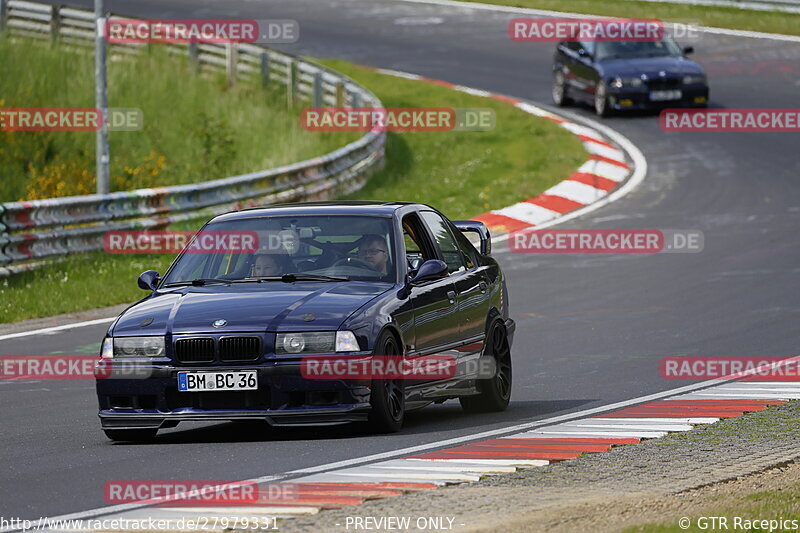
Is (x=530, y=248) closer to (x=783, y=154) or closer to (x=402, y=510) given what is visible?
(x=783, y=154)

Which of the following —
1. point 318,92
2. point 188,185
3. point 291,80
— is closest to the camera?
point 188,185

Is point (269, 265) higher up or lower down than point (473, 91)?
higher up

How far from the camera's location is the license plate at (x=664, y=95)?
30.2 m

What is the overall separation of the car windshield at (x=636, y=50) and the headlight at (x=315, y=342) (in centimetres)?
2265

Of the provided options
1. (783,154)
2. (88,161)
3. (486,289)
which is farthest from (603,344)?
(88,161)

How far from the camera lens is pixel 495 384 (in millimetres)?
11273

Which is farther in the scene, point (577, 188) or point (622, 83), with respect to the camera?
point (622, 83)

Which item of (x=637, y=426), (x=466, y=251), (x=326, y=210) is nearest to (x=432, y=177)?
(x=466, y=251)

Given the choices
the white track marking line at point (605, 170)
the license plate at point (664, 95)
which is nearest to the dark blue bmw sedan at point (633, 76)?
the license plate at point (664, 95)

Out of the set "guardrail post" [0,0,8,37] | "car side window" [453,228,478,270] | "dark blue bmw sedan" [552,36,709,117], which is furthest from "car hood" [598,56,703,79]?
"car side window" [453,228,478,270]

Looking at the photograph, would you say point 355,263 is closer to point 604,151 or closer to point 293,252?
point 293,252

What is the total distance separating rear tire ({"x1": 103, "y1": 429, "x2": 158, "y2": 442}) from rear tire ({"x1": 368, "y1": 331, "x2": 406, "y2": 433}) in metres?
1.37

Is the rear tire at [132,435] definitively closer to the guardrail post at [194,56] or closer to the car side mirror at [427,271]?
the car side mirror at [427,271]

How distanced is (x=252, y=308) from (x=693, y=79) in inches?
854
